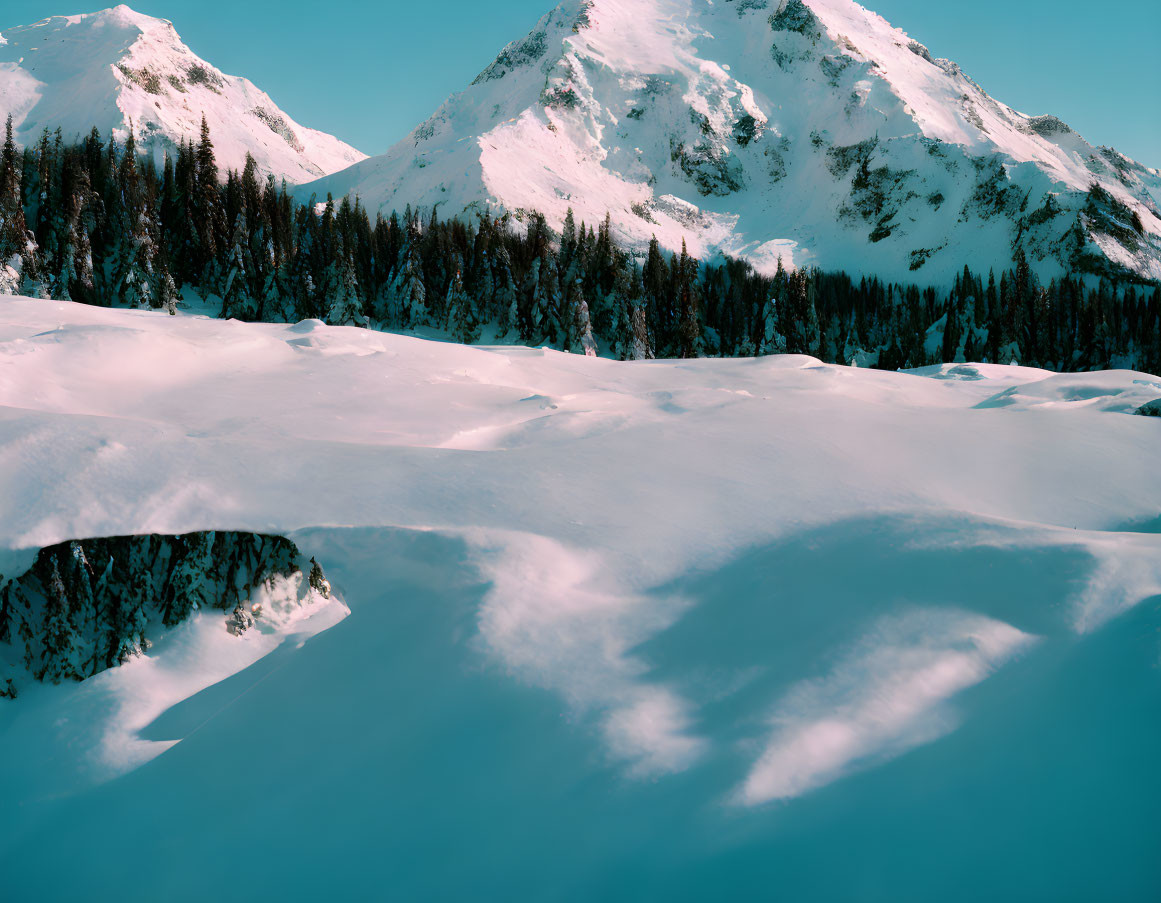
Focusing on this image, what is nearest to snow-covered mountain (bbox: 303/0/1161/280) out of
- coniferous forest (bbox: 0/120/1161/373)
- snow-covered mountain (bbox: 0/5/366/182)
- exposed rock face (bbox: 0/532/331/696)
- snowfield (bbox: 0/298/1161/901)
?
snow-covered mountain (bbox: 0/5/366/182)

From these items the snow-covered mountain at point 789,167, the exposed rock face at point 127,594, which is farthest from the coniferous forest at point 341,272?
the snow-covered mountain at point 789,167

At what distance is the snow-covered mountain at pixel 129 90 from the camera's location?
12150 cm

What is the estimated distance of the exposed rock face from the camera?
5.76 meters

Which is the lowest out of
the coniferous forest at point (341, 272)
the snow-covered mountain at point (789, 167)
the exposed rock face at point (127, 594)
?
the exposed rock face at point (127, 594)

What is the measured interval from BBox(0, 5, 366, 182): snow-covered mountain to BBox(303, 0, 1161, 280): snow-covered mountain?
88.5ft

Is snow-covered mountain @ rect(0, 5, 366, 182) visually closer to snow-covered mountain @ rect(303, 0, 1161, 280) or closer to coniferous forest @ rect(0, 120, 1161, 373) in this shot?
snow-covered mountain @ rect(303, 0, 1161, 280)

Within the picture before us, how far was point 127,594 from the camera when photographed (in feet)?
19.9

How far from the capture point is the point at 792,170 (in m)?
184

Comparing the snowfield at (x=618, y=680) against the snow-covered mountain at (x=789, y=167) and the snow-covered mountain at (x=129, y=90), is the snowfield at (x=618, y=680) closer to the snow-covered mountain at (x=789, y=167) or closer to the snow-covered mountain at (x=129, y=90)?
the snow-covered mountain at (x=789, y=167)

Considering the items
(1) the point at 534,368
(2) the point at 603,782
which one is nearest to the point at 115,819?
(2) the point at 603,782

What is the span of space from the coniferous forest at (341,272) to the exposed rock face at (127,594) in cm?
3669

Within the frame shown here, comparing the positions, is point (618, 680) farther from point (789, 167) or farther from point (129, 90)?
point (789, 167)

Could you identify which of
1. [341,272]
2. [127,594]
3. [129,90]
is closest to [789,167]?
[129,90]

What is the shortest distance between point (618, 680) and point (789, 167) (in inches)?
8117
